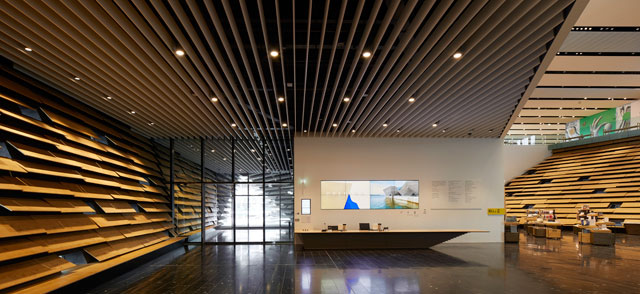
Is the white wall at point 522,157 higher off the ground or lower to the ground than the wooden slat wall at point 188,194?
higher

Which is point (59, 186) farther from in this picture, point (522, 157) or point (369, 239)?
point (522, 157)

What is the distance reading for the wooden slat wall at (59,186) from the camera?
569 centimetres

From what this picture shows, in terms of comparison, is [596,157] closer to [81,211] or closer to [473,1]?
[473,1]

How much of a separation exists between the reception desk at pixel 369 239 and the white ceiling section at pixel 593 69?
6.09 metres

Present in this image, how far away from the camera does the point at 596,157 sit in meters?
19.7

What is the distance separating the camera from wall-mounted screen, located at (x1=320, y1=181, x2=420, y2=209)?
39.8ft

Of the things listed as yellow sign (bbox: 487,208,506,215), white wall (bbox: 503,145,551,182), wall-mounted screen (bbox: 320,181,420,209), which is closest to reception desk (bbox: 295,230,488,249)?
wall-mounted screen (bbox: 320,181,420,209)

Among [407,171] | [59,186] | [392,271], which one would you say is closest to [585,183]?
[407,171]

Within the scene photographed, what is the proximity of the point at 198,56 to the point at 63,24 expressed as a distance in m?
1.80

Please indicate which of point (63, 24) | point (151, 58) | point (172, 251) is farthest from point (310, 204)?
point (63, 24)

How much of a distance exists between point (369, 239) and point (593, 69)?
10.9m

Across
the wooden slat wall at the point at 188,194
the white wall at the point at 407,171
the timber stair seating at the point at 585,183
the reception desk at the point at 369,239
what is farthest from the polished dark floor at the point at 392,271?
the timber stair seating at the point at 585,183

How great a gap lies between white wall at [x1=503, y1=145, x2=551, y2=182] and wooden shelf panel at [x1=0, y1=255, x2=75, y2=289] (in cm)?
2176

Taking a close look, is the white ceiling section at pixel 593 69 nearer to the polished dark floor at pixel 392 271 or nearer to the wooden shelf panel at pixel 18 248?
the polished dark floor at pixel 392 271
